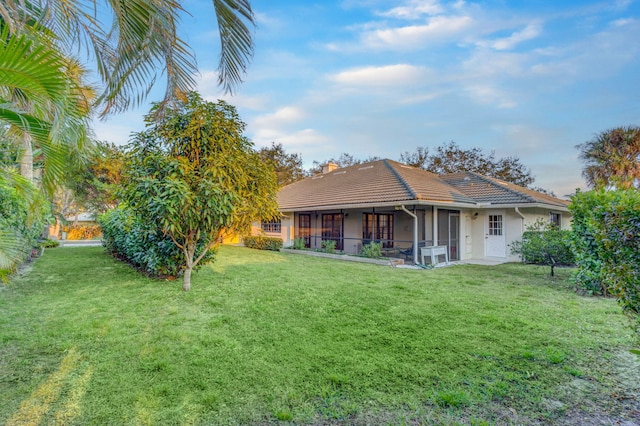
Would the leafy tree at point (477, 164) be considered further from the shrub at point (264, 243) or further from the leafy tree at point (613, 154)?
the shrub at point (264, 243)

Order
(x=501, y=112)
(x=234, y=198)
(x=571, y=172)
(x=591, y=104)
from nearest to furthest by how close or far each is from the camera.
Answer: (x=234, y=198) < (x=591, y=104) < (x=501, y=112) < (x=571, y=172)

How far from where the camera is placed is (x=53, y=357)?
11.5ft

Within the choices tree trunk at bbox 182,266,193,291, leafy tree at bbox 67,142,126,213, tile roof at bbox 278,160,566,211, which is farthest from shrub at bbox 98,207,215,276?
leafy tree at bbox 67,142,126,213

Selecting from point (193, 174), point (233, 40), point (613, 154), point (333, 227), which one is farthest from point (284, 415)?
point (613, 154)

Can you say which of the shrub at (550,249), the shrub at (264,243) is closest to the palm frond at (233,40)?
the shrub at (550,249)

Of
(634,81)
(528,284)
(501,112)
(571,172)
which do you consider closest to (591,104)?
(634,81)

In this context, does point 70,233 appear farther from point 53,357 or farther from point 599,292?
point 599,292

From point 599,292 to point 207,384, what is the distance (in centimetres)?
814

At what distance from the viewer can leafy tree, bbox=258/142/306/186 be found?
103 ft

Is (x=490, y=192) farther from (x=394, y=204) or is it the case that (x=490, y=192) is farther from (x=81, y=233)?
(x=81, y=233)

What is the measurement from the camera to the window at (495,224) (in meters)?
13.5

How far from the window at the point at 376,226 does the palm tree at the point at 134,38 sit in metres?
11.4

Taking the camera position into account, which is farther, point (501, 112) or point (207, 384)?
point (501, 112)

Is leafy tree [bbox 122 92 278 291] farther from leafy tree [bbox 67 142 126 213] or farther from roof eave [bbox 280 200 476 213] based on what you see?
Answer: leafy tree [bbox 67 142 126 213]
